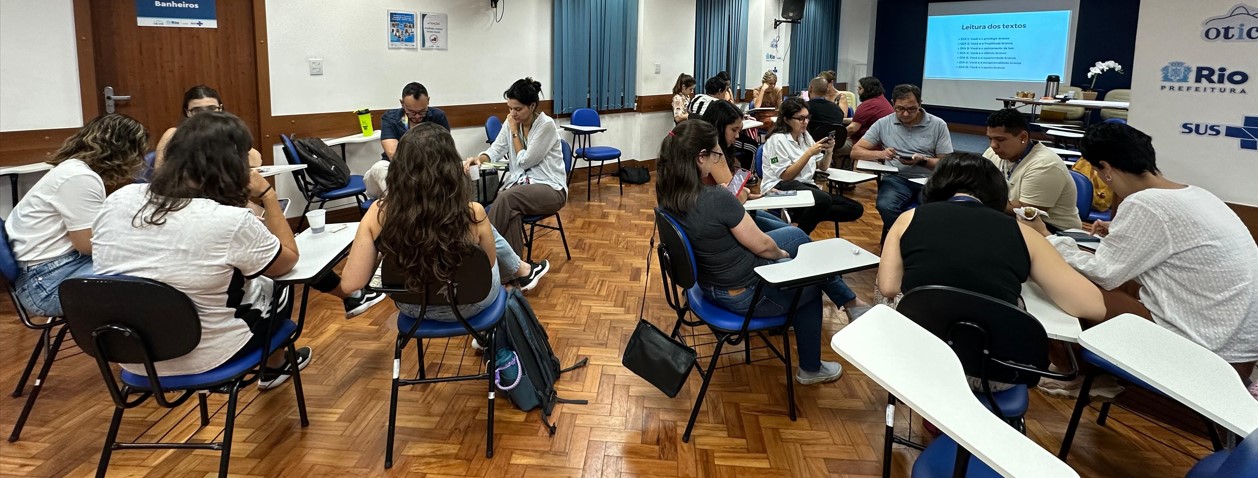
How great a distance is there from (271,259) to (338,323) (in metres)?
1.72

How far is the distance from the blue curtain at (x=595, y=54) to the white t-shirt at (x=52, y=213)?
5134 millimetres

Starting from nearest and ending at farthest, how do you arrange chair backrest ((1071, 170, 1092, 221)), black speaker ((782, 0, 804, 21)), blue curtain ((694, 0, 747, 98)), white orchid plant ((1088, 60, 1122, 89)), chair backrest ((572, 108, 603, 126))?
1. chair backrest ((1071, 170, 1092, 221))
2. chair backrest ((572, 108, 603, 126))
3. blue curtain ((694, 0, 747, 98))
4. white orchid plant ((1088, 60, 1122, 89))
5. black speaker ((782, 0, 804, 21))

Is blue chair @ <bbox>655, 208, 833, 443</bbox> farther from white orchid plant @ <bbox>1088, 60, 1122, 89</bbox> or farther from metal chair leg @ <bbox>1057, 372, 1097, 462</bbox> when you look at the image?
white orchid plant @ <bbox>1088, 60, 1122, 89</bbox>

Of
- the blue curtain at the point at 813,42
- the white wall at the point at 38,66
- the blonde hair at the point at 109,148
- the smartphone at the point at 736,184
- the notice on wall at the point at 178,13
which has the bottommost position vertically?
the smartphone at the point at 736,184

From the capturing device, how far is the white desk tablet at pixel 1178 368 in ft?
5.13

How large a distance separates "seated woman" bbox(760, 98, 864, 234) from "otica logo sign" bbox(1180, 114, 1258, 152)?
→ 5.88 ft

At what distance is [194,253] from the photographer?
6.78 feet

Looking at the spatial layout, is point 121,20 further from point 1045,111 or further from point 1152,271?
point 1045,111

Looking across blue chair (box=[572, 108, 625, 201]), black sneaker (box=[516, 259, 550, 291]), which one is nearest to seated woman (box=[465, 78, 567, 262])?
black sneaker (box=[516, 259, 550, 291])

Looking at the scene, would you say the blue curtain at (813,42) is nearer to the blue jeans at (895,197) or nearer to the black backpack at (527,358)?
the blue jeans at (895,197)

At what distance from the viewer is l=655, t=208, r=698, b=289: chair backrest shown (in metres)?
2.65

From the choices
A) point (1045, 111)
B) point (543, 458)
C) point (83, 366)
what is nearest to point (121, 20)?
point (83, 366)

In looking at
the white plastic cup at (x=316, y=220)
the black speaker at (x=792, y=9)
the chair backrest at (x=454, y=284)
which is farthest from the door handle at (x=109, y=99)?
the black speaker at (x=792, y=9)

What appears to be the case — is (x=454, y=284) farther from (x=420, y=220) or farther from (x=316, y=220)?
(x=316, y=220)
